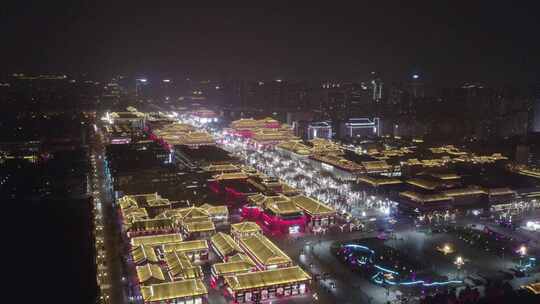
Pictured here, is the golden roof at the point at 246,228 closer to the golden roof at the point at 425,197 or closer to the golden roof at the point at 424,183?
the golden roof at the point at 425,197

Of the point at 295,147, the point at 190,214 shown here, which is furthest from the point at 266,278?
the point at 295,147

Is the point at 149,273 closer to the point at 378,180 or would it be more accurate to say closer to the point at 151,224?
the point at 151,224

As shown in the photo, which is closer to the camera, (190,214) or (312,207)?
(190,214)

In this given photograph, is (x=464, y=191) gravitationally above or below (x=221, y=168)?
below

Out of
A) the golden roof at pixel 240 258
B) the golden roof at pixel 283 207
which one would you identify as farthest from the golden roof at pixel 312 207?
the golden roof at pixel 240 258

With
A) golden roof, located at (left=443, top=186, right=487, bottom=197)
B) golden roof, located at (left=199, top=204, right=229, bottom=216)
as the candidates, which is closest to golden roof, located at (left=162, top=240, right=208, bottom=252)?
golden roof, located at (left=199, top=204, right=229, bottom=216)

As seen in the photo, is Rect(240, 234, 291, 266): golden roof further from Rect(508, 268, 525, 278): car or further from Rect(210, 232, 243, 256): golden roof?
Rect(508, 268, 525, 278): car

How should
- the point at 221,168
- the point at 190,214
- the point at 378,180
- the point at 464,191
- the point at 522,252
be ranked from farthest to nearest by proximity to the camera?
the point at 221,168, the point at 378,180, the point at 464,191, the point at 190,214, the point at 522,252

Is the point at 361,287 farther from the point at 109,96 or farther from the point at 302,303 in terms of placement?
the point at 109,96
